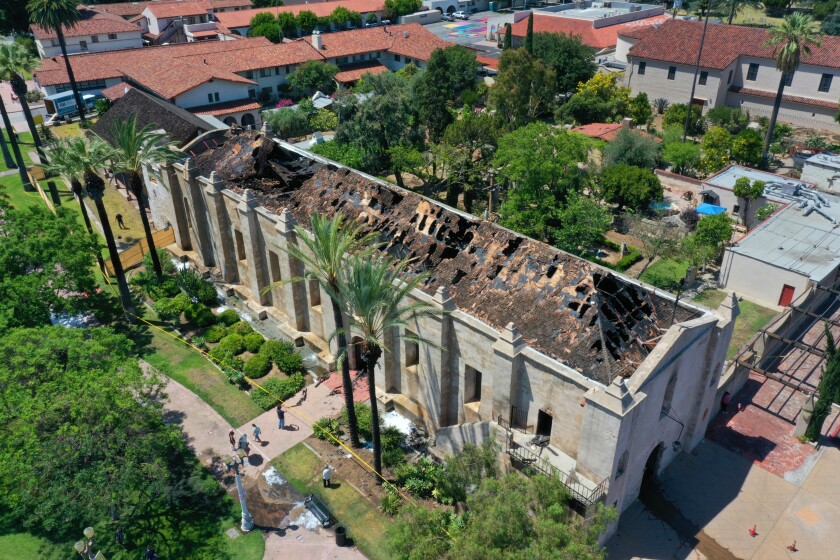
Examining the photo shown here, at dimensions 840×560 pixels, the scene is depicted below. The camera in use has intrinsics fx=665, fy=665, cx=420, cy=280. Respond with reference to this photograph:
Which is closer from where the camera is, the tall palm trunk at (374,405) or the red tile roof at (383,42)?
the tall palm trunk at (374,405)

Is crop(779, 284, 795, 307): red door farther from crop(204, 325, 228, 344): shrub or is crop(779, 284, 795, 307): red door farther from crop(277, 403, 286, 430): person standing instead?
crop(204, 325, 228, 344): shrub

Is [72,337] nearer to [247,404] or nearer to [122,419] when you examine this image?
[122,419]

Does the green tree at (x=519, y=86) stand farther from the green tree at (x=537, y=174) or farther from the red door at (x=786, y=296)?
the red door at (x=786, y=296)

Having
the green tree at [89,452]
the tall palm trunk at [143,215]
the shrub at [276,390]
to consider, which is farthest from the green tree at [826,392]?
the tall palm trunk at [143,215]

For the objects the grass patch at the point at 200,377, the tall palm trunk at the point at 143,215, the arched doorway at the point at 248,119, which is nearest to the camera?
the grass patch at the point at 200,377

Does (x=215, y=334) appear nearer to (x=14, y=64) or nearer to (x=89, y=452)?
(x=89, y=452)
